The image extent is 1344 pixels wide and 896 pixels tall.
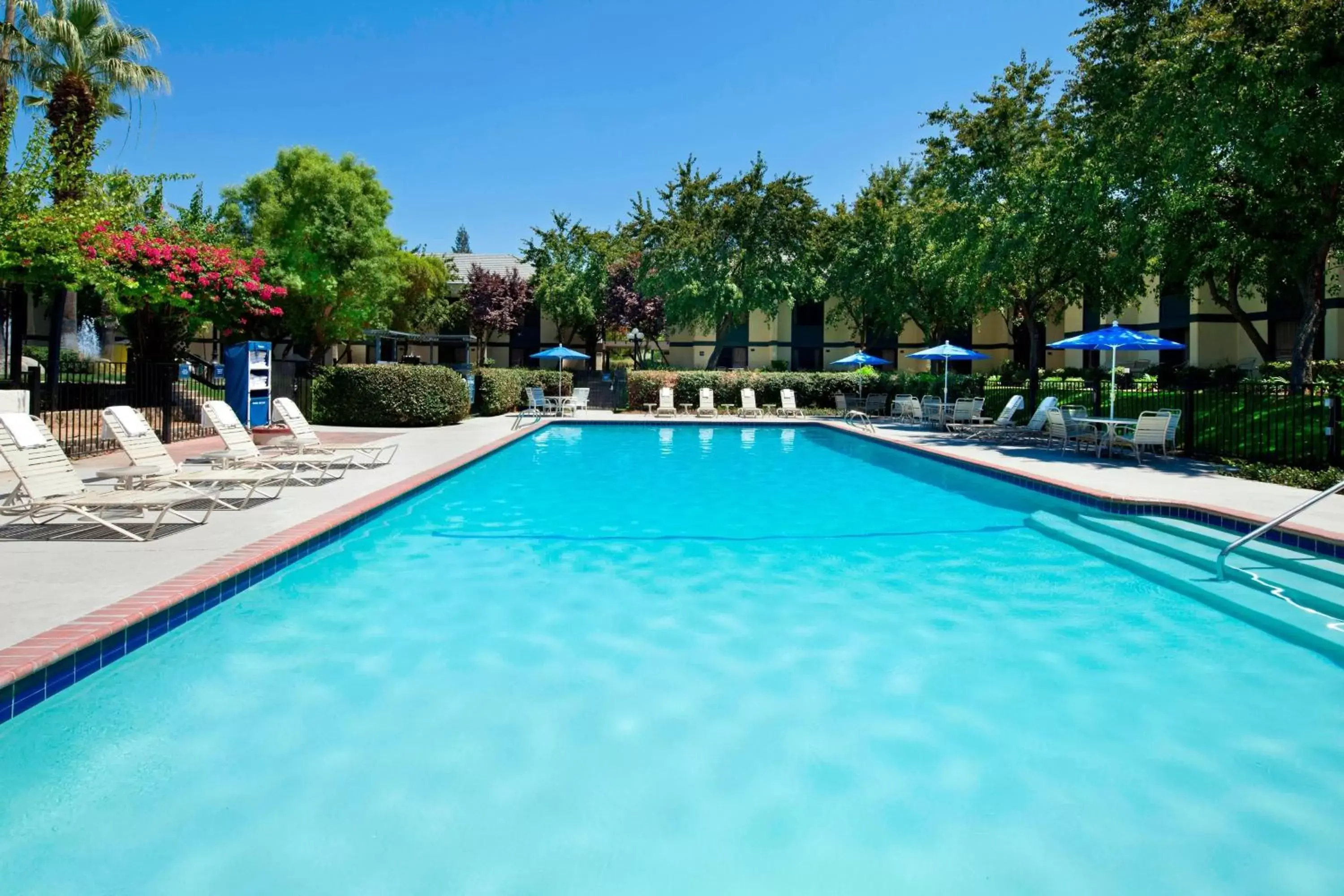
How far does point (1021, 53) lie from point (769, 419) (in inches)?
475

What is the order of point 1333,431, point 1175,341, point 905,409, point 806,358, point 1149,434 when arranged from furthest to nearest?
point 806,358 < point 1175,341 < point 905,409 < point 1149,434 < point 1333,431

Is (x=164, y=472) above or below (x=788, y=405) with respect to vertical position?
below

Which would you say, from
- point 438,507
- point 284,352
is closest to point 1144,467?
point 438,507

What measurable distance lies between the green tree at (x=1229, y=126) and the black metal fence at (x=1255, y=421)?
153 centimetres

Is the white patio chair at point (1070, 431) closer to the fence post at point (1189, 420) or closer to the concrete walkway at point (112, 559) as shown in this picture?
the fence post at point (1189, 420)

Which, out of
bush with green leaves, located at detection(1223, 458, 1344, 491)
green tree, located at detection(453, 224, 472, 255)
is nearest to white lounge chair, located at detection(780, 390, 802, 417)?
bush with green leaves, located at detection(1223, 458, 1344, 491)

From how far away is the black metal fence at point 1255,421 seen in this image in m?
11.2

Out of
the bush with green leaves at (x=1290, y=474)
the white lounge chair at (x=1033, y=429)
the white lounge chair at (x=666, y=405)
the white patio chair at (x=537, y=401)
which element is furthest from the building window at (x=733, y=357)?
the bush with green leaves at (x=1290, y=474)

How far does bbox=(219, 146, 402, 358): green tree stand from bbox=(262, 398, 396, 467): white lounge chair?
16.7 m

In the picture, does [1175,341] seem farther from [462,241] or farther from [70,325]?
[462,241]

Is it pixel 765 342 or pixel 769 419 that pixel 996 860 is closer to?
pixel 769 419

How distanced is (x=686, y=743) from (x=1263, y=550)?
6023mm

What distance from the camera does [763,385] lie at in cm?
2969

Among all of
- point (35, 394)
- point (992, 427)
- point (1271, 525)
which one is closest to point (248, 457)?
point (35, 394)
